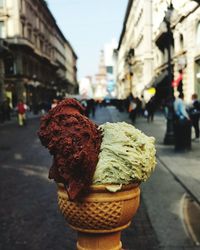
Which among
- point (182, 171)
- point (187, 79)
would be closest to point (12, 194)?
point (182, 171)

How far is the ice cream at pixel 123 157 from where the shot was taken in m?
2.71

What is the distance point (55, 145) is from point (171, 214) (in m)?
3.87

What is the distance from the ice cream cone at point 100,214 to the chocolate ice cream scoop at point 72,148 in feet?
0.29

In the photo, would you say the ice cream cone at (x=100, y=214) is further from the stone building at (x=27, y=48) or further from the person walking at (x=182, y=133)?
the stone building at (x=27, y=48)

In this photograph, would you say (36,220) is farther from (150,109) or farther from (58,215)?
(150,109)

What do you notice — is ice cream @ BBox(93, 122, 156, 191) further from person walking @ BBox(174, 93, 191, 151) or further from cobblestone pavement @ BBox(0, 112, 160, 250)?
person walking @ BBox(174, 93, 191, 151)

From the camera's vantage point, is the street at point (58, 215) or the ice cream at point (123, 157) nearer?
the ice cream at point (123, 157)

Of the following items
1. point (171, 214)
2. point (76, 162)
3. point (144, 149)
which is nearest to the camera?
point (76, 162)

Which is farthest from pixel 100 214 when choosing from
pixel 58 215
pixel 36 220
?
pixel 58 215

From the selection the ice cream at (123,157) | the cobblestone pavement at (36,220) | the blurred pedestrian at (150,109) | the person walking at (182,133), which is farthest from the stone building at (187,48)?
the ice cream at (123,157)

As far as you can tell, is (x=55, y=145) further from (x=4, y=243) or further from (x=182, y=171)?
(x=182, y=171)

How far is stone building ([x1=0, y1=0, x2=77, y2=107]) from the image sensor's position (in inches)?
2266

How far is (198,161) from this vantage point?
1089 cm

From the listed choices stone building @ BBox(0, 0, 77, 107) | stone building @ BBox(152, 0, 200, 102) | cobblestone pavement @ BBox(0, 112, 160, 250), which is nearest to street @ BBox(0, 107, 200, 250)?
cobblestone pavement @ BBox(0, 112, 160, 250)
